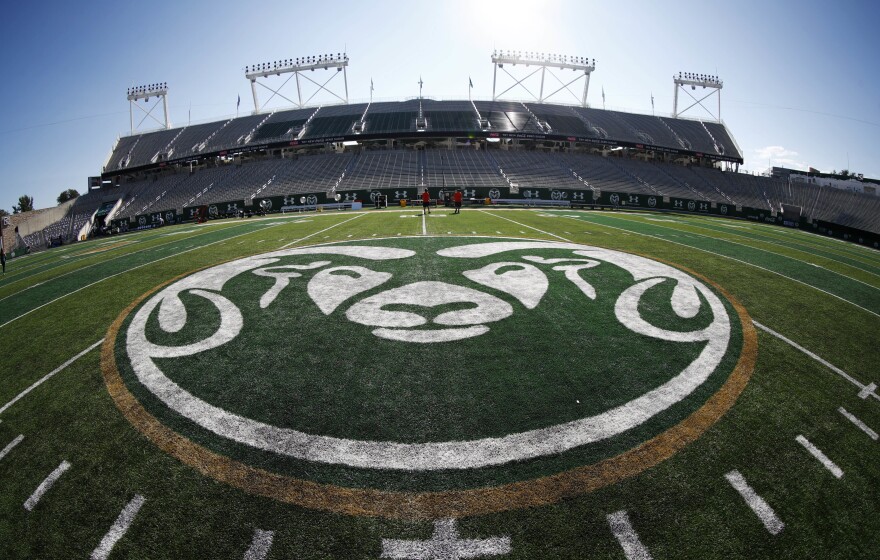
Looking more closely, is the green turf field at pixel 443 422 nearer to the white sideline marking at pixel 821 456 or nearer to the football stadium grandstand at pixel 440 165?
the white sideline marking at pixel 821 456

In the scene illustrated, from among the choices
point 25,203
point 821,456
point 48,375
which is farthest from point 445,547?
point 25,203

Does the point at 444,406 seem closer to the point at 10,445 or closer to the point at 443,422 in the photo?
the point at 443,422

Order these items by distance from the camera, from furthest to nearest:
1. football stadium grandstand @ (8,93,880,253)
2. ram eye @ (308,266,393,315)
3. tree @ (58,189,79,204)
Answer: tree @ (58,189,79,204)
football stadium grandstand @ (8,93,880,253)
ram eye @ (308,266,393,315)

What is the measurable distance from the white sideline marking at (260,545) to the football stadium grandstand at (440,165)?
165 feet

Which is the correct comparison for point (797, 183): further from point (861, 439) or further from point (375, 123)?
point (861, 439)

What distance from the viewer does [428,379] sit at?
260 inches

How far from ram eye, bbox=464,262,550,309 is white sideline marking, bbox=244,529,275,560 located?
6793 mm

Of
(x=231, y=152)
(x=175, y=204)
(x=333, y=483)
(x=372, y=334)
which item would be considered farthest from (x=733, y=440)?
(x=231, y=152)

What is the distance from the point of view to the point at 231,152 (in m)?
62.8

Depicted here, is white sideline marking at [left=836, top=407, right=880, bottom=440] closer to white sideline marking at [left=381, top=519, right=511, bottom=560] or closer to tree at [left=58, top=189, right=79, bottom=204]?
white sideline marking at [left=381, top=519, right=511, bottom=560]

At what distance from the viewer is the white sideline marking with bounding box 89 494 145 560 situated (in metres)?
4.06

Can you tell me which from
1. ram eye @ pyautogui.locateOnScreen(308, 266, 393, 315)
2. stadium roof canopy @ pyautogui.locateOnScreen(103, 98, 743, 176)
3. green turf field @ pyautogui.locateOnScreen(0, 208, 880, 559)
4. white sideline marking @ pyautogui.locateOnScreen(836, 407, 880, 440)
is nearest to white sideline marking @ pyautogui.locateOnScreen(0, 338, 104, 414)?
green turf field @ pyautogui.locateOnScreen(0, 208, 880, 559)

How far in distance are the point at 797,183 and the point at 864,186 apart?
24.5 ft

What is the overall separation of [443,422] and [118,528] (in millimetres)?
3832
